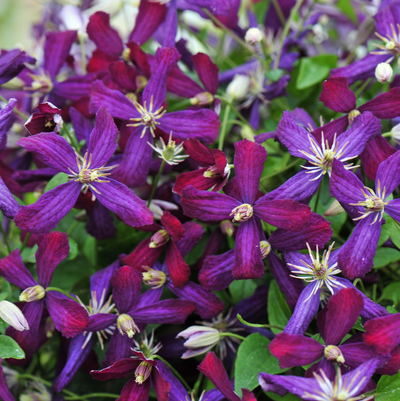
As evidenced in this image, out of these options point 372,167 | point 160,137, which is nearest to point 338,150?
point 372,167

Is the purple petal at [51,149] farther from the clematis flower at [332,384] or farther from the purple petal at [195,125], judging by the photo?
the clematis flower at [332,384]

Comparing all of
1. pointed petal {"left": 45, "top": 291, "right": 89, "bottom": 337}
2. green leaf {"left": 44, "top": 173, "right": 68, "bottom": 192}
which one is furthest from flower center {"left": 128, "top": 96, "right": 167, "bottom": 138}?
pointed petal {"left": 45, "top": 291, "right": 89, "bottom": 337}

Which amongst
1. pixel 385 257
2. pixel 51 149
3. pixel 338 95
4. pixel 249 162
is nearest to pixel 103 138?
pixel 51 149

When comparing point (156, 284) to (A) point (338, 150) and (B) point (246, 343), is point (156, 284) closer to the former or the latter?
(B) point (246, 343)

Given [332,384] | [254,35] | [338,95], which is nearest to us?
[332,384]

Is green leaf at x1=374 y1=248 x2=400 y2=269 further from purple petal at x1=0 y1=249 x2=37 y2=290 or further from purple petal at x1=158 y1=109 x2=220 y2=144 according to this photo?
purple petal at x1=0 y1=249 x2=37 y2=290

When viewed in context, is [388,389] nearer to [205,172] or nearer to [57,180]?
[205,172]

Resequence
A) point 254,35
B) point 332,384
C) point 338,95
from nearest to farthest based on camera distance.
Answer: point 332,384 → point 338,95 → point 254,35
